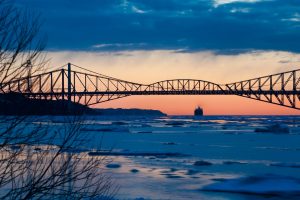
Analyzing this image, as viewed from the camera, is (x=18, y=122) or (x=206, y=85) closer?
(x=18, y=122)

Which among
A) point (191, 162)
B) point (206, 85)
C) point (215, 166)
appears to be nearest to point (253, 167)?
point (215, 166)

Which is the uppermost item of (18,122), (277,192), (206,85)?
(206,85)

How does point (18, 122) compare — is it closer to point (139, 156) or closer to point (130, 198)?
point (130, 198)

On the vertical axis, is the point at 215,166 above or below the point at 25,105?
below

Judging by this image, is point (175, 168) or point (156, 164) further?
point (156, 164)

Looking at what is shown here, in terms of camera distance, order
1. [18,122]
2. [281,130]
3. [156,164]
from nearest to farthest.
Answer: [18,122] < [156,164] < [281,130]

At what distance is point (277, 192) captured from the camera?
37.3 ft

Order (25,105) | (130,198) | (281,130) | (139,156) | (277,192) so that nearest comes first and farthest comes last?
(25,105) → (130,198) → (277,192) → (139,156) → (281,130)

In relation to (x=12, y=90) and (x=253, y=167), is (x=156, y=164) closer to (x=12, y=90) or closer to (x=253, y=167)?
(x=253, y=167)

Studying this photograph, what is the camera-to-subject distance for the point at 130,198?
10.4m

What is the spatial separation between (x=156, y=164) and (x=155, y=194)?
18.3 ft

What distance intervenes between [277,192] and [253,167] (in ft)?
13.8

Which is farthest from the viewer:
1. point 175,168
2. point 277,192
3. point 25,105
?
point 175,168

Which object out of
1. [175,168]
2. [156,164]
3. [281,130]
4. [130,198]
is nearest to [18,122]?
[130,198]
